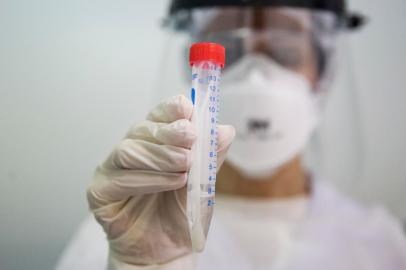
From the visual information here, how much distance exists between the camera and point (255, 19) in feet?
3.10

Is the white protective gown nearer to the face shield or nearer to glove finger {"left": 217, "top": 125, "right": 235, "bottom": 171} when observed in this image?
the face shield

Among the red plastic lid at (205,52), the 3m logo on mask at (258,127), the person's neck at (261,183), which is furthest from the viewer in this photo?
the person's neck at (261,183)

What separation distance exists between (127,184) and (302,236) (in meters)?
0.67

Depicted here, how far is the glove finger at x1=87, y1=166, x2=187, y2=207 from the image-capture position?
0.40 meters

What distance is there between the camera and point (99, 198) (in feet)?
1.38

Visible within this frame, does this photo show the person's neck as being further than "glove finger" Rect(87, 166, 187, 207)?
Yes

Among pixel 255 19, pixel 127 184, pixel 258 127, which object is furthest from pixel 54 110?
pixel 255 19

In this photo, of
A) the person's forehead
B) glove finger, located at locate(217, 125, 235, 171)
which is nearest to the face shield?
the person's forehead

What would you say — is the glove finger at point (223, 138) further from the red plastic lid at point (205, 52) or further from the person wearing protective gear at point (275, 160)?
the person wearing protective gear at point (275, 160)

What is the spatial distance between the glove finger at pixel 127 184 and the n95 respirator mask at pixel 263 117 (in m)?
0.45

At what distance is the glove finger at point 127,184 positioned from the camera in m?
0.40

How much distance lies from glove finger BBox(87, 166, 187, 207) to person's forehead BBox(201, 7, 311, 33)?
63cm

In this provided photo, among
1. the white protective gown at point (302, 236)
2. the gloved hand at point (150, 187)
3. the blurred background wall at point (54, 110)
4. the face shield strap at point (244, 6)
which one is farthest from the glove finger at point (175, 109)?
the face shield strap at point (244, 6)

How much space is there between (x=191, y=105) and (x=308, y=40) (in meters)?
0.73
